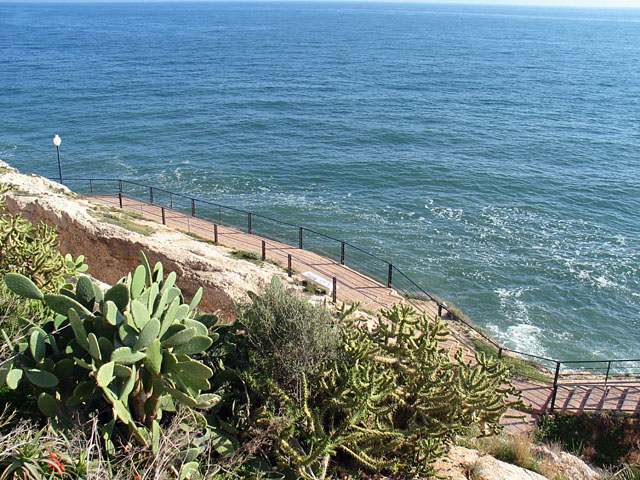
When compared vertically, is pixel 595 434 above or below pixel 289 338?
below

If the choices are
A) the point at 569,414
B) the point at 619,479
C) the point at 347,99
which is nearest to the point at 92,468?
the point at 619,479

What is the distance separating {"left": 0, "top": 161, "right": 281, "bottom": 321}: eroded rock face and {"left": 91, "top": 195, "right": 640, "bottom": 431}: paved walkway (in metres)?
2.25

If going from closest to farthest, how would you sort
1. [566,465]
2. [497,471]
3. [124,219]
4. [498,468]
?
[497,471], [498,468], [566,465], [124,219]

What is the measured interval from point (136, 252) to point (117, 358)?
12798 millimetres

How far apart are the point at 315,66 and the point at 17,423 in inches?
3532

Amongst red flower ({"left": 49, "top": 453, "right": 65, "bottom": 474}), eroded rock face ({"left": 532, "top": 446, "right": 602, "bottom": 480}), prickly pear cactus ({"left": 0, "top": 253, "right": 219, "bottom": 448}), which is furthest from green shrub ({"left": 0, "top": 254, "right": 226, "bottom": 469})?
eroded rock face ({"left": 532, "top": 446, "right": 602, "bottom": 480})

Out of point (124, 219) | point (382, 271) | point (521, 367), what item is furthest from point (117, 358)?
point (382, 271)

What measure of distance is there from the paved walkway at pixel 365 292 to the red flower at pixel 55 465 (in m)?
8.99

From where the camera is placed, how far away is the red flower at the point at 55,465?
5923 millimetres

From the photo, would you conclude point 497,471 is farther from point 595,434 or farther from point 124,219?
point 124,219

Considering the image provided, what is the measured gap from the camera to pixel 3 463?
6.01 meters

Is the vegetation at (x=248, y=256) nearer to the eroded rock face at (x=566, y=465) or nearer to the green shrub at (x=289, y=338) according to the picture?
the green shrub at (x=289, y=338)

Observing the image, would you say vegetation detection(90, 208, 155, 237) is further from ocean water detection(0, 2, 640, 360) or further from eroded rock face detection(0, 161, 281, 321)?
ocean water detection(0, 2, 640, 360)

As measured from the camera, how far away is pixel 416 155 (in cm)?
4503
